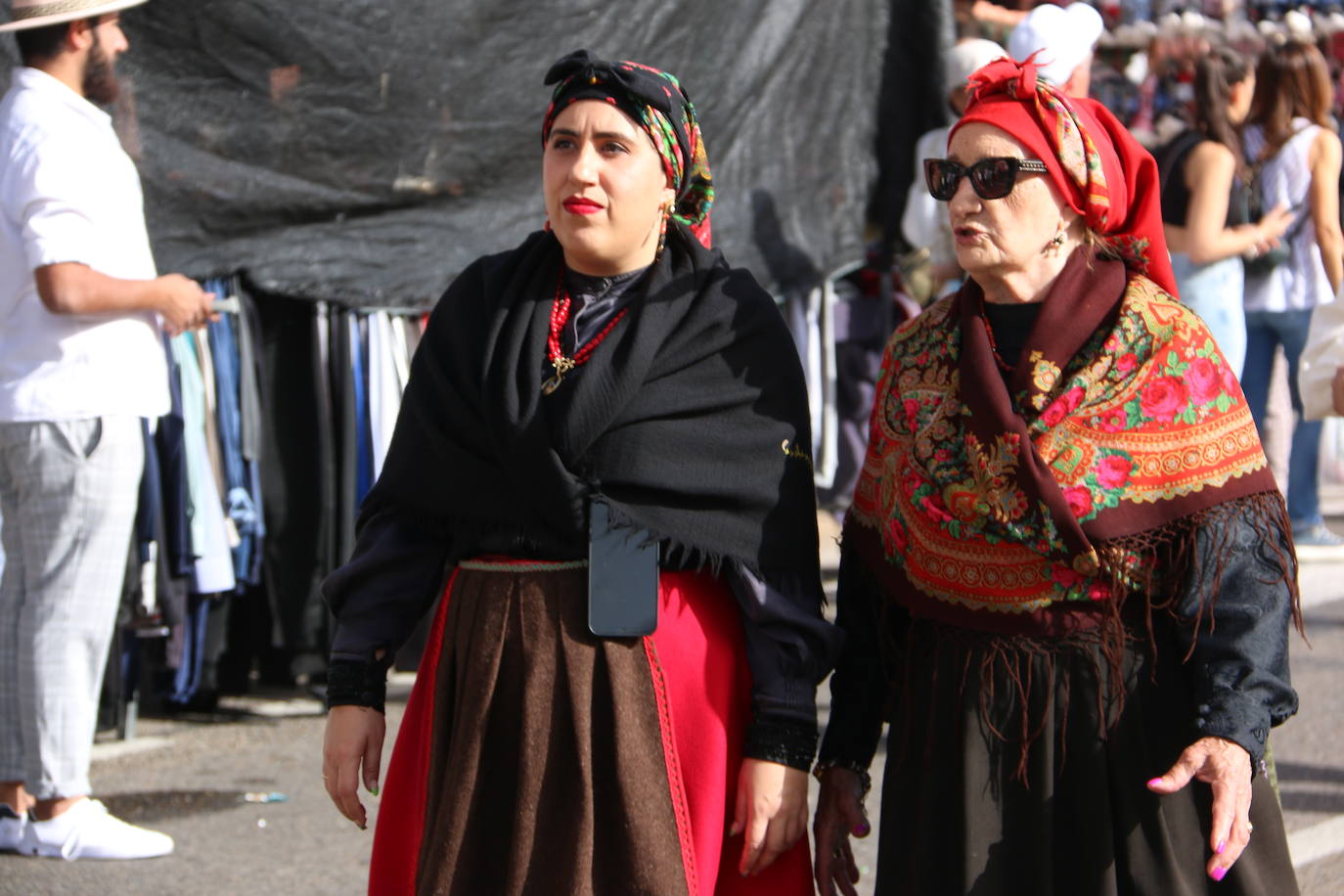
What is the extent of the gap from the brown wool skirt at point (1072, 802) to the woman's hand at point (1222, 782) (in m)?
0.10

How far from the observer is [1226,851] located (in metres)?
2.51

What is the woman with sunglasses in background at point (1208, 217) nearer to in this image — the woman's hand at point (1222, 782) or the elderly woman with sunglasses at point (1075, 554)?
the elderly woman with sunglasses at point (1075, 554)

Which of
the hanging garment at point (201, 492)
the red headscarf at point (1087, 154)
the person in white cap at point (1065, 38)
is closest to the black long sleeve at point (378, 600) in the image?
the red headscarf at point (1087, 154)

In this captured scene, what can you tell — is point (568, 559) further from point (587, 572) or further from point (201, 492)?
point (201, 492)

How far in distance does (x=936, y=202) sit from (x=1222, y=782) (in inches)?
177

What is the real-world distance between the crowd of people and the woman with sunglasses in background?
11.0ft

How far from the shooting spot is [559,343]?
9.10 ft

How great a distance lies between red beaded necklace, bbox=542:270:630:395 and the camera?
273cm

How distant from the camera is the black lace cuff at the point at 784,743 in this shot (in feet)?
8.79

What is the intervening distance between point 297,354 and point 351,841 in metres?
1.69

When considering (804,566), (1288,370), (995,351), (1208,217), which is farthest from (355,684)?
(1288,370)

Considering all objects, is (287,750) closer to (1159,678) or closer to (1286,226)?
(1159,678)

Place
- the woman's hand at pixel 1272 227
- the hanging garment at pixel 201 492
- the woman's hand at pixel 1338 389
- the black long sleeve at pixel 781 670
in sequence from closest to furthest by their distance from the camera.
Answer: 1. the black long sleeve at pixel 781 670
2. the woman's hand at pixel 1338 389
3. the hanging garment at pixel 201 492
4. the woman's hand at pixel 1272 227

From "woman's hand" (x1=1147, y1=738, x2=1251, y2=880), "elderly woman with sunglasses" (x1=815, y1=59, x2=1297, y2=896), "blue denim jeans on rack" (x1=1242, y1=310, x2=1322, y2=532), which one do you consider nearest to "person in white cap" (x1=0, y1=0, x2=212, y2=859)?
"elderly woman with sunglasses" (x1=815, y1=59, x2=1297, y2=896)
